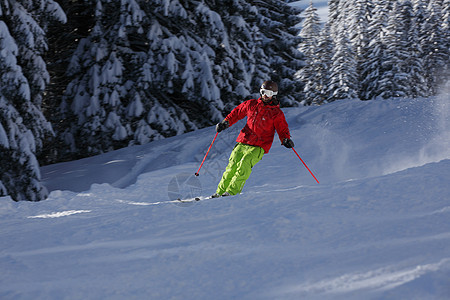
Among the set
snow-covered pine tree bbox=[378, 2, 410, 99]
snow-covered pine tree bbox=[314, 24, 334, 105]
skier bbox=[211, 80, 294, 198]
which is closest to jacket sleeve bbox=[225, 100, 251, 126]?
skier bbox=[211, 80, 294, 198]

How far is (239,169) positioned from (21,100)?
474cm

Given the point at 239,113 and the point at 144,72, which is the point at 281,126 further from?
the point at 144,72

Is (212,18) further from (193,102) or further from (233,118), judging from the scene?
(233,118)

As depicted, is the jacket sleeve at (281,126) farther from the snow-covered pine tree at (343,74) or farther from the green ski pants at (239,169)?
the snow-covered pine tree at (343,74)

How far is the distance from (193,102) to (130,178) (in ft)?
17.4

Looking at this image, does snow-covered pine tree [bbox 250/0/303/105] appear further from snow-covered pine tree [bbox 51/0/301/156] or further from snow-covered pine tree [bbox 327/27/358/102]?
snow-covered pine tree [bbox 327/27/358/102]

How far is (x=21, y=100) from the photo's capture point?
7.33 meters

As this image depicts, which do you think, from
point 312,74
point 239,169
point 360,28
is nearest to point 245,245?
point 239,169

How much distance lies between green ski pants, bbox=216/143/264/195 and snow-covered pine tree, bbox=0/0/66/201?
4207mm

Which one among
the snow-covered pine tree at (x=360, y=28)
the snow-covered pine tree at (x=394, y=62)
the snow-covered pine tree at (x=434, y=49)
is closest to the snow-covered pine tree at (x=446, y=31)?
the snow-covered pine tree at (x=434, y=49)

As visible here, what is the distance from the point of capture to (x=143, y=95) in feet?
36.1

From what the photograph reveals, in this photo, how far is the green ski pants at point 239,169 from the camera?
15.8ft

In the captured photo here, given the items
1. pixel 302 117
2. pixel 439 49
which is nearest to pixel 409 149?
pixel 302 117

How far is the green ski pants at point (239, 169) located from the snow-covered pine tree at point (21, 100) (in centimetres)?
421
